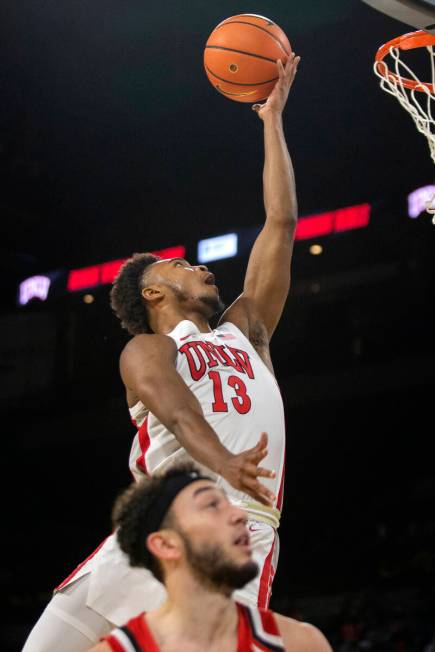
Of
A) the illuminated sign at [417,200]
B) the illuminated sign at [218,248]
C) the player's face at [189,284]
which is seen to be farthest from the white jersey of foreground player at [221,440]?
the illuminated sign at [218,248]

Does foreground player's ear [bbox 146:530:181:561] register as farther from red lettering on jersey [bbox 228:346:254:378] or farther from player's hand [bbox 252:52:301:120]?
player's hand [bbox 252:52:301:120]

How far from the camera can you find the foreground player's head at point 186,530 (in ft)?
8.00

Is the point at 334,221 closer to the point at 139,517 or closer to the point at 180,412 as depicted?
the point at 180,412

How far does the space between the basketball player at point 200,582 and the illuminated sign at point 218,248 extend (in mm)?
11856

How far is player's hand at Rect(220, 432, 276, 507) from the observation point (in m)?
2.68

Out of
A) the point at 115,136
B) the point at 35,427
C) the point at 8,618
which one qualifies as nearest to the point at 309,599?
A: the point at 8,618

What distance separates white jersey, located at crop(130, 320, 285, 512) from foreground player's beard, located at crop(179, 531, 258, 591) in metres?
0.95

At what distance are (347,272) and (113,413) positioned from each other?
423 centimetres

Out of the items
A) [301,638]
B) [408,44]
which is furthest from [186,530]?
[408,44]

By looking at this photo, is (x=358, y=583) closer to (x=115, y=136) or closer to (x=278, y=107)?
(x=115, y=136)

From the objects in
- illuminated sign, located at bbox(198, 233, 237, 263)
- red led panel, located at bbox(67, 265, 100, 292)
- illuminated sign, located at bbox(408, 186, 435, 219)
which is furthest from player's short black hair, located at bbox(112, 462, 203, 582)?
red led panel, located at bbox(67, 265, 100, 292)

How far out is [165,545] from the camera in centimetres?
251

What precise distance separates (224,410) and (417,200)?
10623mm

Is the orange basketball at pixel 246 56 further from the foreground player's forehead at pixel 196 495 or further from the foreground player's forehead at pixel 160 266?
the foreground player's forehead at pixel 196 495
